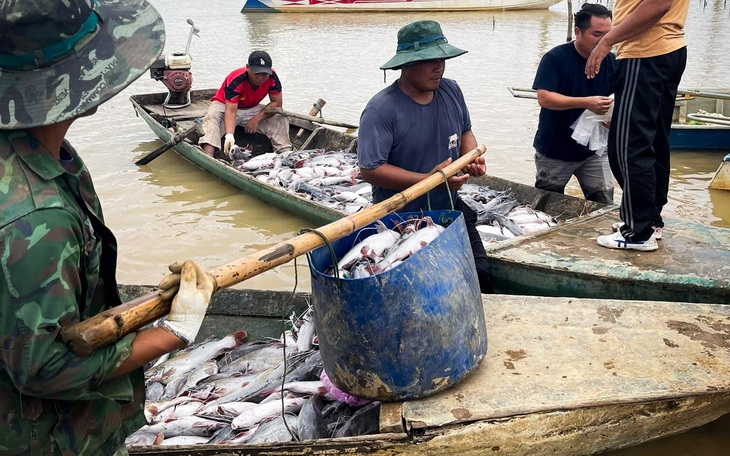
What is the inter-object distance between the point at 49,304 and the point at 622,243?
4548 mm

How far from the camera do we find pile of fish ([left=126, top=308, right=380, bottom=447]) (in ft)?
12.4

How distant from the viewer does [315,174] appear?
936 centimetres

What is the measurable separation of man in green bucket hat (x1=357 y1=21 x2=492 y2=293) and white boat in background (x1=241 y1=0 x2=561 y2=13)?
38.6m

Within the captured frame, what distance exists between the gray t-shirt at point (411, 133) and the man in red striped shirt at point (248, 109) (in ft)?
18.7

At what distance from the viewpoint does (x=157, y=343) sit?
2105mm

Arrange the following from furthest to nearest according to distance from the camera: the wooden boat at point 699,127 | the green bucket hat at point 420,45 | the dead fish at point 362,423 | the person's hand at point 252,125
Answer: the wooden boat at point 699,127
the person's hand at point 252,125
the green bucket hat at point 420,45
the dead fish at point 362,423

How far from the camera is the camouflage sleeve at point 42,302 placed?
1.78 metres

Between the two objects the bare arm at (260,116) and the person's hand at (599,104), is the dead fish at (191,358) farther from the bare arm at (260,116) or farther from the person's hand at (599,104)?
the bare arm at (260,116)

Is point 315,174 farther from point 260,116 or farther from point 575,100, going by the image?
point 575,100

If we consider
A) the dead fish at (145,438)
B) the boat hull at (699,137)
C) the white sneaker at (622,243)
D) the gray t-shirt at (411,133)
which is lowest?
the boat hull at (699,137)

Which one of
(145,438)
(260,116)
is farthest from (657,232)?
(260,116)

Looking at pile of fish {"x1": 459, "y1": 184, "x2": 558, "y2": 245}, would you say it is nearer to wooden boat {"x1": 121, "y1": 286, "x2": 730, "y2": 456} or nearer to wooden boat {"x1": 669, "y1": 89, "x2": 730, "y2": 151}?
wooden boat {"x1": 121, "y1": 286, "x2": 730, "y2": 456}

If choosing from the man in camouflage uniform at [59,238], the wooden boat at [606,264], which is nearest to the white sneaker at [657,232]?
the wooden boat at [606,264]

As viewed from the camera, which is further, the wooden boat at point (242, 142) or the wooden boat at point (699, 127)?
the wooden boat at point (699, 127)
